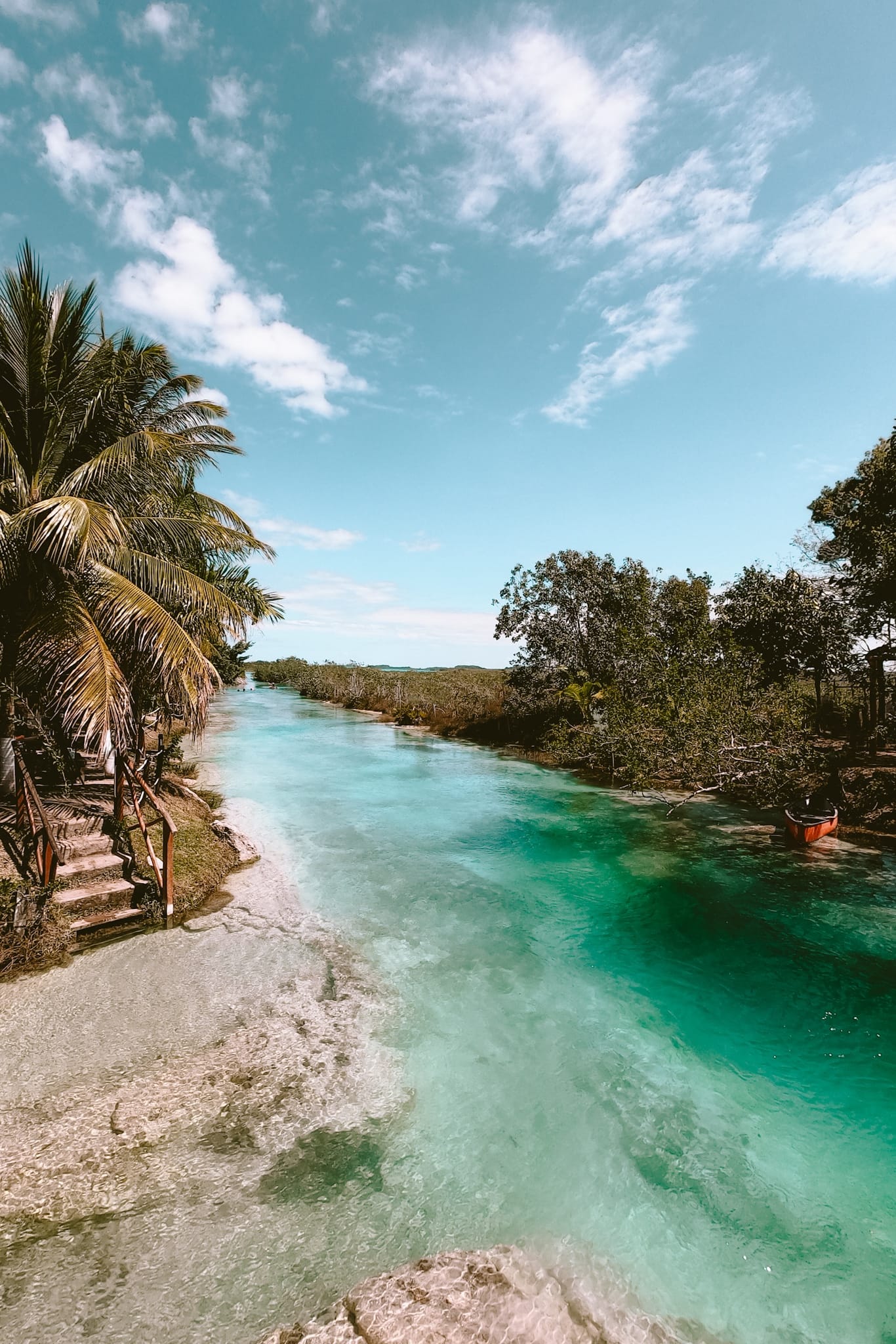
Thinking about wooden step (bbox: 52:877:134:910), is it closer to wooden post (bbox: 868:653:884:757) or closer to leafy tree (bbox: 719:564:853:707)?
leafy tree (bbox: 719:564:853:707)

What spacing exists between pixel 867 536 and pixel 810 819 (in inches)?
301

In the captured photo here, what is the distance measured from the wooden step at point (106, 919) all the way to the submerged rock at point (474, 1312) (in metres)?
5.80

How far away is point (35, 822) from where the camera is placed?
21.9 ft

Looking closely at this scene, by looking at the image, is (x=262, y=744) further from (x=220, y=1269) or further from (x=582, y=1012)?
(x=220, y=1269)

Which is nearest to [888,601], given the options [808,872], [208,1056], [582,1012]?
[808,872]

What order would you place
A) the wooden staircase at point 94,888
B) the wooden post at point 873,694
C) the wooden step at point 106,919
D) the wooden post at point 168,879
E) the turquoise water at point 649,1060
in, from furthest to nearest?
the wooden post at point 873,694
the wooden post at point 168,879
the wooden staircase at point 94,888
the wooden step at point 106,919
the turquoise water at point 649,1060

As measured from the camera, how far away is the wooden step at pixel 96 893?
7.64 meters

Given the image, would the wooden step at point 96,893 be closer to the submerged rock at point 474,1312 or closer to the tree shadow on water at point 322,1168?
the tree shadow on water at point 322,1168

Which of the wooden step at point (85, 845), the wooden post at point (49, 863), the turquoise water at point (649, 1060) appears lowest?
the turquoise water at point (649, 1060)

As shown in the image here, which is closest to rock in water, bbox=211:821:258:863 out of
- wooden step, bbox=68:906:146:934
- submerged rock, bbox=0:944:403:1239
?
wooden step, bbox=68:906:146:934

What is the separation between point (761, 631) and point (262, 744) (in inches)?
910

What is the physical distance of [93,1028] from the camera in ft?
19.1

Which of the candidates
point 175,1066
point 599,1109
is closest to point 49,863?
point 175,1066

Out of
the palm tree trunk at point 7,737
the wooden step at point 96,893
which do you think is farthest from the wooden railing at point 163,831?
the palm tree trunk at point 7,737
